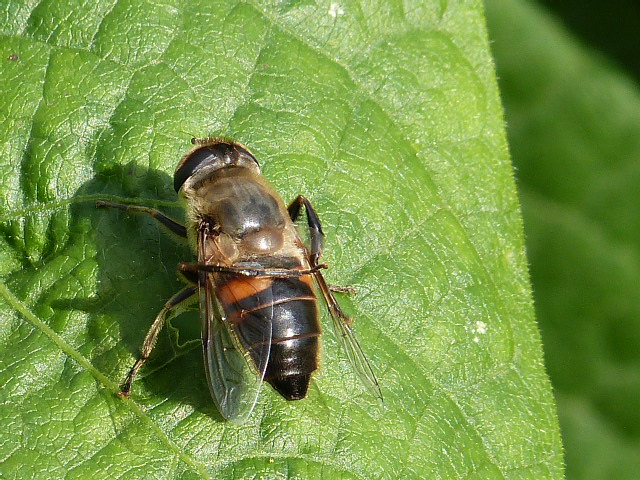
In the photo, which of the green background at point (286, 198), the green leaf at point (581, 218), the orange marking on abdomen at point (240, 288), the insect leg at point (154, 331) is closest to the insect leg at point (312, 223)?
the green background at point (286, 198)

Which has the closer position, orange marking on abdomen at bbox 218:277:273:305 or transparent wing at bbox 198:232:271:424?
transparent wing at bbox 198:232:271:424

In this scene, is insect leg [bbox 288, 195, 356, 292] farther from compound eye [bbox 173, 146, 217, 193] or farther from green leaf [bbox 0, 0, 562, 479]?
compound eye [bbox 173, 146, 217, 193]

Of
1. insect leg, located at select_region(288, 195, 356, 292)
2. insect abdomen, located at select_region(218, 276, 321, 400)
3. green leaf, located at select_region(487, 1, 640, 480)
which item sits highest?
insect leg, located at select_region(288, 195, 356, 292)

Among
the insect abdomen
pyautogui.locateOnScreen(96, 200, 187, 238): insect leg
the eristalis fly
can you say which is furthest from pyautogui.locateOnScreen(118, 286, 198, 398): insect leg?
pyautogui.locateOnScreen(96, 200, 187, 238): insect leg

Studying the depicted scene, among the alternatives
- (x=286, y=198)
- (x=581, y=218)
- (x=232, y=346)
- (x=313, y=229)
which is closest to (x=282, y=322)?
(x=232, y=346)

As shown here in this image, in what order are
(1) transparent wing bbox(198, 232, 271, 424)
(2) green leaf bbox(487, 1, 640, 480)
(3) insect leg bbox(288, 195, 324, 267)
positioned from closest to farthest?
1. (1) transparent wing bbox(198, 232, 271, 424)
2. (3) insect leg bbox(288, 195, 324, 267)
3. (2) green leaf bbox(487, 1, 640, 480)

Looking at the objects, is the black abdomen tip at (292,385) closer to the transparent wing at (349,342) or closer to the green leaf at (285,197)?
the green leaf at (285,197)

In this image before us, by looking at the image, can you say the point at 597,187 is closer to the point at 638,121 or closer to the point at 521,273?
the point at 638,121

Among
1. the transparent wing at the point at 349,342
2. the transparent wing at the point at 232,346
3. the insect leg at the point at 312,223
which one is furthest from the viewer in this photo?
the insect leg at the point at 312,223
